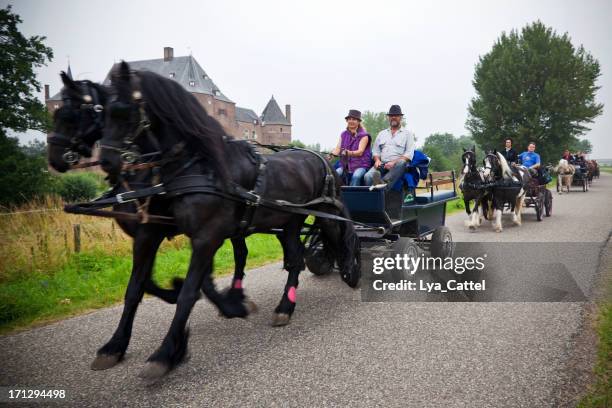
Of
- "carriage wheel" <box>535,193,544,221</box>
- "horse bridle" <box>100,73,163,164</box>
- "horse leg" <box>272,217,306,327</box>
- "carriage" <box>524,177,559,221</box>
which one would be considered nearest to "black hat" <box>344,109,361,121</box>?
"horse leg" <box>272,217,306,327</box>

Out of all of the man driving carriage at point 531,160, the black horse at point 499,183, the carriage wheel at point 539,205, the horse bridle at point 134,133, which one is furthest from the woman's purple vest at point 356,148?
the man driving carriage at point 531,160

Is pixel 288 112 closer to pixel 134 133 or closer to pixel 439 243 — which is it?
pixel 439 243

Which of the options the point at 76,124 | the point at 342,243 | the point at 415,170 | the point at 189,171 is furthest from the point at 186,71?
the point at 189,171

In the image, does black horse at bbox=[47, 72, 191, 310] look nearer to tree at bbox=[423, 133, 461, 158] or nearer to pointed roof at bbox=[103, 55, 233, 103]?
pointed roof at bbox=[103, 55, 233, 103]

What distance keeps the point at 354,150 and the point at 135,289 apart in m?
3.59

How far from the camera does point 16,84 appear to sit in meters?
17.6

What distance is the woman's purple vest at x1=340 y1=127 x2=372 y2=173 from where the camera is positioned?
6.02 metres

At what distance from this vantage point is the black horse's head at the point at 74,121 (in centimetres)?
324

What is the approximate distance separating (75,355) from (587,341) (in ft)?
14.3

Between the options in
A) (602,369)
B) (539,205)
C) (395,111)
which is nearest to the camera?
(602,369)

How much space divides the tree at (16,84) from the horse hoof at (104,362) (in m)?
17.8

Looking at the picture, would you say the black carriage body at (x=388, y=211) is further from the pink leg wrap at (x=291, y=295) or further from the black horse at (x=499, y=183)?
the black horse at (x=499, y=183)

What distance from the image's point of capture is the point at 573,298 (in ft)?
16.1

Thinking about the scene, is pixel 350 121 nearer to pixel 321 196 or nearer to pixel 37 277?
pixel 321 196
